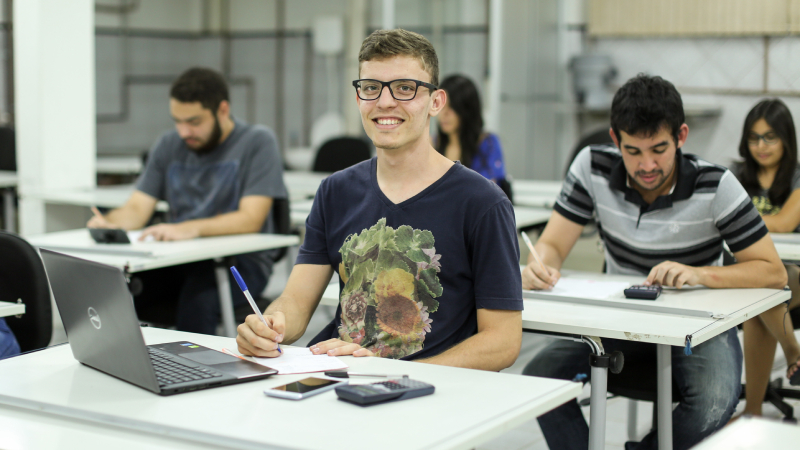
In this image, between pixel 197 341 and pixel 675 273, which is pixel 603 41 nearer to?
pixel 675 273

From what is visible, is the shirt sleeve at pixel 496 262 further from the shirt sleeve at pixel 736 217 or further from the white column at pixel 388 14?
the white column at pixel 388 14

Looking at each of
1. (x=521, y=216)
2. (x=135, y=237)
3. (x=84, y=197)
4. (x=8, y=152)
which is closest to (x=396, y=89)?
(x=135, y=237)

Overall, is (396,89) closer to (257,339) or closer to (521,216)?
(257,339)

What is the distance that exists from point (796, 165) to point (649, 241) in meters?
1.13

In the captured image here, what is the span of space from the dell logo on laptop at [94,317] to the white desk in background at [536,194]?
292 centimetres

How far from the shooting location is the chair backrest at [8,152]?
5680mm

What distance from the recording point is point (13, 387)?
1.35 m

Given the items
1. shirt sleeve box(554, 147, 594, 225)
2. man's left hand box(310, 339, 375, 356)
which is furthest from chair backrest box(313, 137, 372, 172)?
man's left hand box(310, 339, 375, 356)

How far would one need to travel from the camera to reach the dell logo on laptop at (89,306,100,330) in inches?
52.1

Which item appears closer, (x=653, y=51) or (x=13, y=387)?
(x=13, y=387)

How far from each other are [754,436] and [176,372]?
887 millimetres

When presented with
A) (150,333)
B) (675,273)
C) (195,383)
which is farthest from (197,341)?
(675,273)

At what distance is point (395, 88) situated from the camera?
1669mm

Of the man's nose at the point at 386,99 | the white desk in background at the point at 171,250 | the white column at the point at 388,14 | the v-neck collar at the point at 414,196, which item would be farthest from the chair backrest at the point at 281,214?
the white column at the point at 388,14
